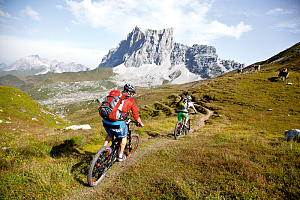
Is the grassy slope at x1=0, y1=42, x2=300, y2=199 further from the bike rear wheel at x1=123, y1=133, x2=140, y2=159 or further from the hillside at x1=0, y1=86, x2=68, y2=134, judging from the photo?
the hillside at x1=0, y1=86, x2=68, y2=134

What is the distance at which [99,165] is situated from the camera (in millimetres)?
6027

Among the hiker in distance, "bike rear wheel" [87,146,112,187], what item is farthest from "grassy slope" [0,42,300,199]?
the hiker in distance

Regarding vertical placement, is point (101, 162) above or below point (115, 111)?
below

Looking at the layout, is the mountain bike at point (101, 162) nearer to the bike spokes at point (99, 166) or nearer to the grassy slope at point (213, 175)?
the bike spokes at point (99, 166)

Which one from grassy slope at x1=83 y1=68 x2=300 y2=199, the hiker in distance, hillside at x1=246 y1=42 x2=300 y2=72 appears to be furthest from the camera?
hillside at x1=246 y1=42 x2=300 y2=72

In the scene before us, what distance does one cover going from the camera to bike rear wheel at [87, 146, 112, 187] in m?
5.70

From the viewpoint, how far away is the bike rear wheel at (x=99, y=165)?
5.70 meters

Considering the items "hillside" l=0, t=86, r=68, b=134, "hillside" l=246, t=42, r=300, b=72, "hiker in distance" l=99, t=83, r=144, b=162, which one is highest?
"hillside" l=246, t=42, r=300, b=72

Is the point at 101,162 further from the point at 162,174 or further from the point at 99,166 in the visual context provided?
the point at 162,174

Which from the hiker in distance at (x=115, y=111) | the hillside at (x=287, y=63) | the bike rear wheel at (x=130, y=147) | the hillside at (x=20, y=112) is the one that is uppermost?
the hillside at (x=287, y=63)

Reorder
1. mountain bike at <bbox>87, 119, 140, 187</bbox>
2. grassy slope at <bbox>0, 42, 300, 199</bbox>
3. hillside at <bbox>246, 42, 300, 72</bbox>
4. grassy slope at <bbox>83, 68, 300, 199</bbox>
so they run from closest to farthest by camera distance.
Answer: grassy slope at <bbox>83, 68, 300, 199</bbox>, grassy slope at <bbox>0, 42, 300, 199</bbox>, mountain bike at <bbox>87, 119, 140, 187</bbox>, hillside at <bbox>246, 42, 300, 72</bbox>

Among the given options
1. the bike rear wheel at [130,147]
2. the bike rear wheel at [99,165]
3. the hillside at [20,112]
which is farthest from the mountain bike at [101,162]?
the hillside at [20,112]

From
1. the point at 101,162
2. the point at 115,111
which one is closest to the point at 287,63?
the point at 115,111

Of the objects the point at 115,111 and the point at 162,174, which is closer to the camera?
the point at 162,174
